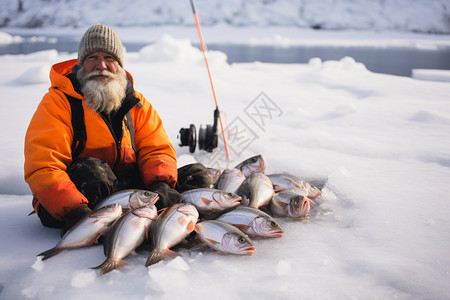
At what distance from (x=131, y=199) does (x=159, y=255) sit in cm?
43

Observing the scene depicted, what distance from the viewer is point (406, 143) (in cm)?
390

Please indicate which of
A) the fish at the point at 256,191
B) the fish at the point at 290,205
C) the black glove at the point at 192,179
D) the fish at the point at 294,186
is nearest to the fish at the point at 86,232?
the black glove at the point at 192,179

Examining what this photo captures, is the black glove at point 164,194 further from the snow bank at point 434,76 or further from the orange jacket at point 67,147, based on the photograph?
the snow bank at point 434,76

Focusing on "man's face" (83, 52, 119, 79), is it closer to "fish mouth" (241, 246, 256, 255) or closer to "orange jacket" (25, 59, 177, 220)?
"orange jacket" (25, 59, 177, 220)

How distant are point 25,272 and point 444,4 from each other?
69997mm

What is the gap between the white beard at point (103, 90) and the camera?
2.18 meters

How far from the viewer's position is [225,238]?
1.82 m

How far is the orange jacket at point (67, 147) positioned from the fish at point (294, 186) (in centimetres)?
78

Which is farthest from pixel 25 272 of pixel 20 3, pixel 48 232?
pixel 20 3

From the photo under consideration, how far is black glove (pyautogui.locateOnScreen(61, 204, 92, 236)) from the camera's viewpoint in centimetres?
188

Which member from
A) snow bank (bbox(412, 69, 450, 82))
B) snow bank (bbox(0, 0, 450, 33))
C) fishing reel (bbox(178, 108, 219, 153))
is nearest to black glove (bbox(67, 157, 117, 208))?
fishing reel (bbox(178, 108, 219, 153))

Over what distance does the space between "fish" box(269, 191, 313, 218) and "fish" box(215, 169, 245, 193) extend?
306mm

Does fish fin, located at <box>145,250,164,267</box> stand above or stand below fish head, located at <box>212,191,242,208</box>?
below

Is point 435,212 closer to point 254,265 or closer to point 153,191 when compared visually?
point 254,265
